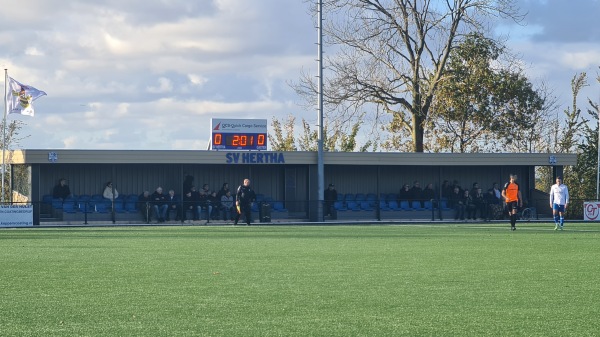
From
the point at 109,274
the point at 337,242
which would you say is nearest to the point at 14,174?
the point at 337,242

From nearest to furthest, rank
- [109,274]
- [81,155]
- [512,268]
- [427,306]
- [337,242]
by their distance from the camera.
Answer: [427,306] < [109,274] < [512,268] < [337,242] < [81,155]

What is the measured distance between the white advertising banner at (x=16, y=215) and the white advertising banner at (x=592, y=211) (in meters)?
22.1

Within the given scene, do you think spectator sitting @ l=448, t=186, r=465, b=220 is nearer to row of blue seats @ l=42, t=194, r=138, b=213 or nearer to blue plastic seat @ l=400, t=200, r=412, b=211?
blue plastic seat @ l=400, t=200, r=412, b=211

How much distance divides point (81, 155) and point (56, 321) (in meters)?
30.8

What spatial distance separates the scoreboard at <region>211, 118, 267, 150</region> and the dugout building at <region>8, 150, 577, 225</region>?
374mm

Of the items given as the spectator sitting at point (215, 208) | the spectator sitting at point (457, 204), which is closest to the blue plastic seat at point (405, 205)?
the spectator sitting at point (457, 204)

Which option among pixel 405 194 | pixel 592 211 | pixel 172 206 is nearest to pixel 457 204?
pixel 405 194

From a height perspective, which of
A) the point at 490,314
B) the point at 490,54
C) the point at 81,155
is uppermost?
the point at 490,54

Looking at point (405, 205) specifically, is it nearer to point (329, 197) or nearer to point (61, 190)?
point (329, 197)

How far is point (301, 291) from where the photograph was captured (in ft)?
39.4

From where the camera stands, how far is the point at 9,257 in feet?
58.4

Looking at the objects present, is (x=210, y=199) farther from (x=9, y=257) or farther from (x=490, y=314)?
(x=490, y=314)

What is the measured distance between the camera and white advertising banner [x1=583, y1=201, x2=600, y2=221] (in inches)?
1631

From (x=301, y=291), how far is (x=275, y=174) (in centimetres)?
3255
